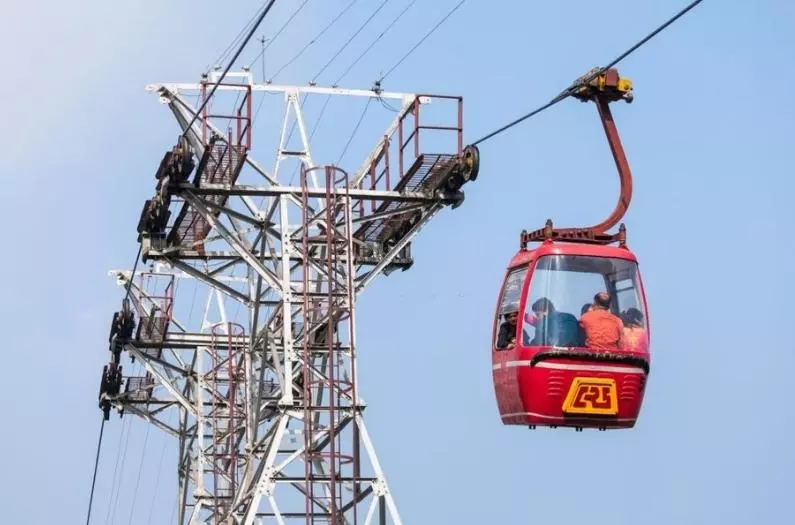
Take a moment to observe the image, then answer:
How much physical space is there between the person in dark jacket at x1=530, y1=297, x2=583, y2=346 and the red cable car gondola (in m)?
0.01

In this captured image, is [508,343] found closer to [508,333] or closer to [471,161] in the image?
[508,333]

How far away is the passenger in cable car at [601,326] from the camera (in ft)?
80.9

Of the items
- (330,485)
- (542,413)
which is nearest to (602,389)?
(542,413)

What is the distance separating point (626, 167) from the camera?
25.0 m

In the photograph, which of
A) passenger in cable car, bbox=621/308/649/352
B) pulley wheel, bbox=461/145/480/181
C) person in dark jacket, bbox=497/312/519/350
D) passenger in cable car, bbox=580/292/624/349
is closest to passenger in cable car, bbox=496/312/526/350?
person in dark jacket, bbox=497/312/519/350

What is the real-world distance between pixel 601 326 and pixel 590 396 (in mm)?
909

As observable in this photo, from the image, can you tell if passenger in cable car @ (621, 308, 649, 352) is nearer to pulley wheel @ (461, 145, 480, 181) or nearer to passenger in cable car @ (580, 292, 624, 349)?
passenger in cable car @ (580, 292, 624, 349)

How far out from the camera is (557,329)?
24.6m

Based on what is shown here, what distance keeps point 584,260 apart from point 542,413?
6.73ft

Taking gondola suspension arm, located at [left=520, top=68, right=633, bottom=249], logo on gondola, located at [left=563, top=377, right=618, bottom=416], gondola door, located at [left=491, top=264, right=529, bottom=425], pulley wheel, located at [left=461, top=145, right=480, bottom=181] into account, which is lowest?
logo on gondola, located at [left=563, top=377, right=618, bottom=416]

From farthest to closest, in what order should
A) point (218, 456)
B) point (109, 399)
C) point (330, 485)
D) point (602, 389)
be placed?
point (109, 399) < point (218, 456) < point (330, 485) < point (602, 389)

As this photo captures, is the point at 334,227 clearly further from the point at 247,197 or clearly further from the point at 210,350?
the point at 210,350

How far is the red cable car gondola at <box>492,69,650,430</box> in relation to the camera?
2461cm

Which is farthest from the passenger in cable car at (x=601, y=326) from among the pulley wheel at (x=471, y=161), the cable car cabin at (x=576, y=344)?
the pulley wheel at (x=471, y=161)
